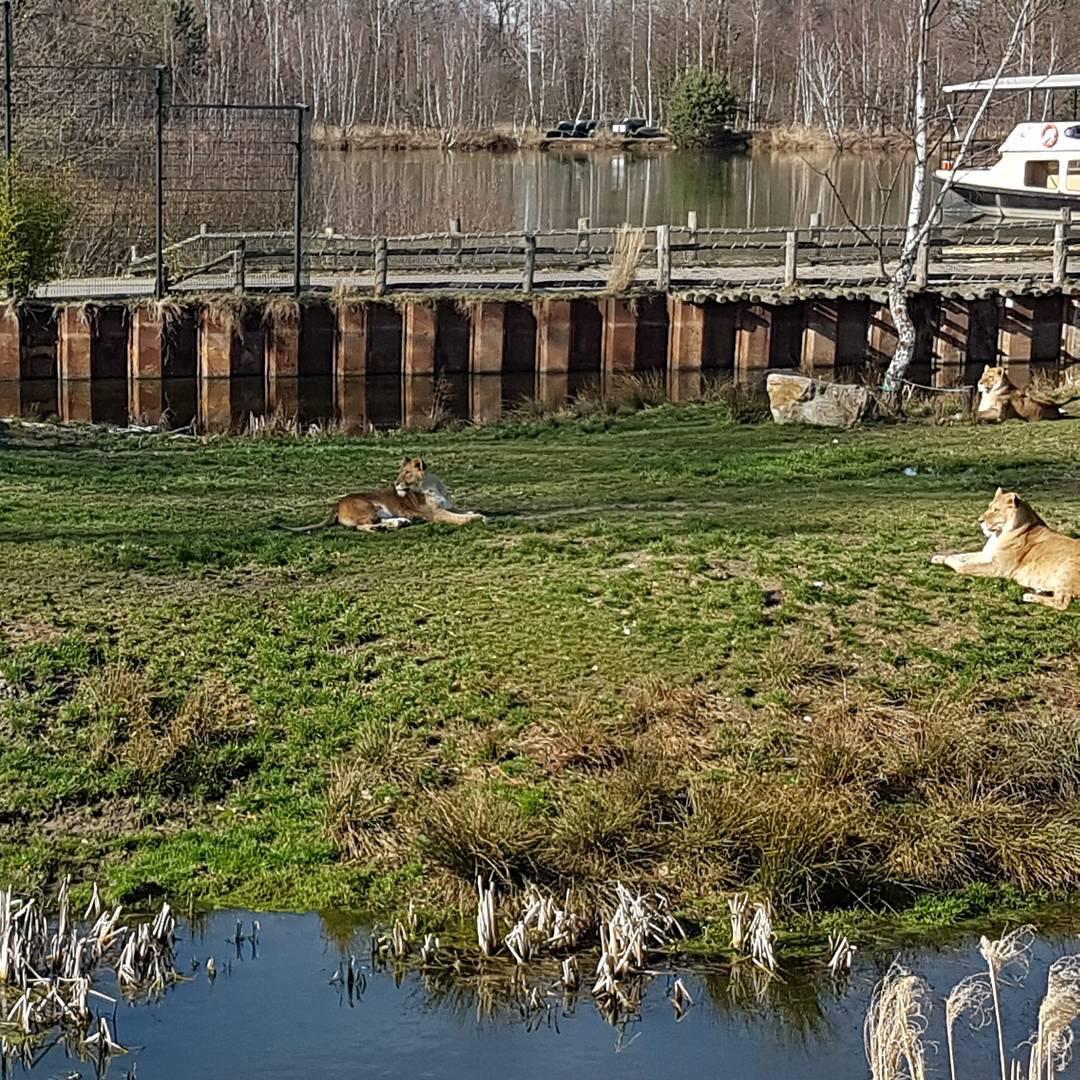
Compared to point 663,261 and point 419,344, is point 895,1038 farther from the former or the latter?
point 663,261

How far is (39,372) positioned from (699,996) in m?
24.6

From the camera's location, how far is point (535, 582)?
40.4ft

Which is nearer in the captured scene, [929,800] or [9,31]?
[929,800]

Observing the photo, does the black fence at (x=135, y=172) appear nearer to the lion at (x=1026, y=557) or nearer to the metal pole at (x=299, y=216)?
the metal pole at (x=299, y=216)

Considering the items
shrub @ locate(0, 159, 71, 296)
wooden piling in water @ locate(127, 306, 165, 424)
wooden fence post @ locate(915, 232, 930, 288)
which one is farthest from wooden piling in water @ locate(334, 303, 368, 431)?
wooden fence post @ locate(915, 232, 930, 288)

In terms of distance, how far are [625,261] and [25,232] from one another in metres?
10.2

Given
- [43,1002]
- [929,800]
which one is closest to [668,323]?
[929,800]

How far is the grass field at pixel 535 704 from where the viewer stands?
29.0ft

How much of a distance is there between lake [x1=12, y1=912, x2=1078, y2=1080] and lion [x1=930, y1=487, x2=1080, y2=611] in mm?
3947

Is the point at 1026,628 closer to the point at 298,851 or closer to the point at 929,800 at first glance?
the point at 929,800

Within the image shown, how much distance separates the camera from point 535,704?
10375mm

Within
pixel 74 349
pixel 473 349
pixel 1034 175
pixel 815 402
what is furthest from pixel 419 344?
pixel 1034 175

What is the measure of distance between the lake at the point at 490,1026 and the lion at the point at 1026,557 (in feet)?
13.0

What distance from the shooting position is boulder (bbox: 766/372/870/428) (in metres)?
20.5
